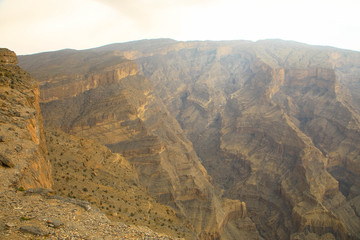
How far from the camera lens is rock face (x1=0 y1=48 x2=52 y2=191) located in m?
12.1

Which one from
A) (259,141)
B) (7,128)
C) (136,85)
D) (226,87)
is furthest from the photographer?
(226,87)

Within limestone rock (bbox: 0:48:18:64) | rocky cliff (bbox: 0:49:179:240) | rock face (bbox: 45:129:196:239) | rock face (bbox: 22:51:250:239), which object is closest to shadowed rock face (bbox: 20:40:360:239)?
rock face (bbox: 22:51:250:239)

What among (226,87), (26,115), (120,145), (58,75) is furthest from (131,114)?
(226,87)

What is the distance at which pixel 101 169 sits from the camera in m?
26.1

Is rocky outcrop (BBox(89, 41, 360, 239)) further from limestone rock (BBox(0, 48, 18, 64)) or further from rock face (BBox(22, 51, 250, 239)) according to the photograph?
limestone rock (BBox(0, 48, 18, 64))

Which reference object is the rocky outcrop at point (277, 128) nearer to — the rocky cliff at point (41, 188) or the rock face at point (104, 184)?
the rock face at point (104, 184)

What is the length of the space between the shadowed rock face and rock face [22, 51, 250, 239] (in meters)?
0.17

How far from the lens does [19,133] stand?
14125 mm

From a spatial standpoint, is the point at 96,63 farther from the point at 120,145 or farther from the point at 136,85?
Result: the point at 120,145

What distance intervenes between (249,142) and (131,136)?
106 ft

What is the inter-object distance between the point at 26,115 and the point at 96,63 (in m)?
46.2

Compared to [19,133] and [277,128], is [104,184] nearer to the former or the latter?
[19,133]

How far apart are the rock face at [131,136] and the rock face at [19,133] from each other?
2413 centimetres

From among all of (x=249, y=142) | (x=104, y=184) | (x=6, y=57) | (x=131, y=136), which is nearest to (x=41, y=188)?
(x=104, y=184)
